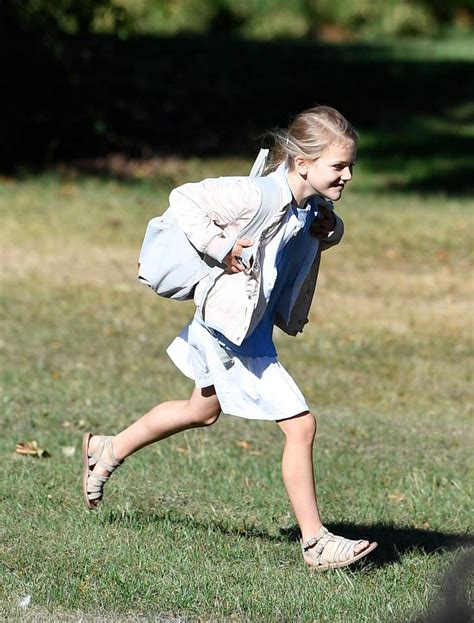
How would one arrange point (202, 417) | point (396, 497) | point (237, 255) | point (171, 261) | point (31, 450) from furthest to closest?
point (31, 450)
point (396, 497)
point (202, 417)
point (171, 261)
point (237, 255)

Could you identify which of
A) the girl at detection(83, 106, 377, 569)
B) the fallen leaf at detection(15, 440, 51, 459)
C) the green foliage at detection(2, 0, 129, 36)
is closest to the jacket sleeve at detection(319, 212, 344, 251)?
the girl at detection(83, 106, 377, 569)

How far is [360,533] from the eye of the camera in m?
5.71

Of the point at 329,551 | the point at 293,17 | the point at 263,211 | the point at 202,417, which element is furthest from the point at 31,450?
the point at 293,17

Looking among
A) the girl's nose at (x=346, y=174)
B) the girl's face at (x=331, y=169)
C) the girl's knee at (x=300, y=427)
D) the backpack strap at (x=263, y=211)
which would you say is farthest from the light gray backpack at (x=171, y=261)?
the girl's knee at (x=300, y=427)

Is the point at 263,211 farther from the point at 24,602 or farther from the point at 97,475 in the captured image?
the point at 24,602

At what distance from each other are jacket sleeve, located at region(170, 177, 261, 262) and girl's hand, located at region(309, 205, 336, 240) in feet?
1.15

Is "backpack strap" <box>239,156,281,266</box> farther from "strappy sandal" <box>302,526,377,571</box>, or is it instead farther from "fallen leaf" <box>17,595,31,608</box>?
"fallen leaf" <box>17,595,31,608</box>

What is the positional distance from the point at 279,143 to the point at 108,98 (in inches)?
601

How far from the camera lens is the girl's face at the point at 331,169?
486 centimetres

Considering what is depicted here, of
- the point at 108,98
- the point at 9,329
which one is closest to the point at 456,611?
the point at 9,329

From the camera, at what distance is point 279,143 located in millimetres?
4996

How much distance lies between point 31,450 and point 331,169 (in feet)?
8.83

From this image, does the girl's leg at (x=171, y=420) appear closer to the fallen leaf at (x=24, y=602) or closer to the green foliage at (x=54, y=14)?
the fallen leaf at (x=24, y=602)

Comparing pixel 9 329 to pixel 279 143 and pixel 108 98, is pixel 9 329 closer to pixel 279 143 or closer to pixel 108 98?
pixel 279 143
